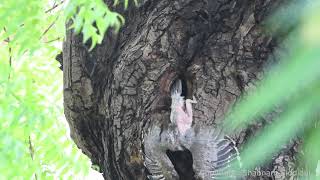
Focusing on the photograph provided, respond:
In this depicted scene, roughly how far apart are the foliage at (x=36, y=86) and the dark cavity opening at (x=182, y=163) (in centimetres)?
31

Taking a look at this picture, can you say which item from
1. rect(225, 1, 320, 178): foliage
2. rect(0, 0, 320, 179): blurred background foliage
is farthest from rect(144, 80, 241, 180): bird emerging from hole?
rect(225, 1, 320, 178): foliage

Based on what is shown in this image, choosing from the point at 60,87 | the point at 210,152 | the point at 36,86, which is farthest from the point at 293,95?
the point at 60,87

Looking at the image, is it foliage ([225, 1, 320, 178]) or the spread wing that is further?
the spread wing

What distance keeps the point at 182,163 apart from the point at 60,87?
1.36 meters

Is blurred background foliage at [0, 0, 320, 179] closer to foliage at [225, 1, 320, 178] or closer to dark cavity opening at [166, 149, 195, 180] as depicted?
foliage at [225, 1, 320, 178]

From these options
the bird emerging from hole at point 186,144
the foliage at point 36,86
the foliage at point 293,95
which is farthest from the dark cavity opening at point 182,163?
the foliage at point 293,95

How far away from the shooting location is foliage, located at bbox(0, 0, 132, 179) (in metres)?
1.26

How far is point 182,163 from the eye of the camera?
50.9 inches

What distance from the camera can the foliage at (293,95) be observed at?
211mm

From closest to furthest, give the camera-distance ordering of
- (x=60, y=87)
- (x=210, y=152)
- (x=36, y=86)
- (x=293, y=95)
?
(x=293, y=95) → (x=210, y=152) → (x=36, y=86) → (x=60, y=87)

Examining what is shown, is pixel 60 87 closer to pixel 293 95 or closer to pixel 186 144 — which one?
pixel 186 144

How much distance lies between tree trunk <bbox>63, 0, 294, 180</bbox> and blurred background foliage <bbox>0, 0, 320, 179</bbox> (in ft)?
0.26

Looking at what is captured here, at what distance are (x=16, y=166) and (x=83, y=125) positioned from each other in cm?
36

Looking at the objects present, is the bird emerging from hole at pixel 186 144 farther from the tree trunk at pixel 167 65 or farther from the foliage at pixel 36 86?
the foliage at pixel 36 86
